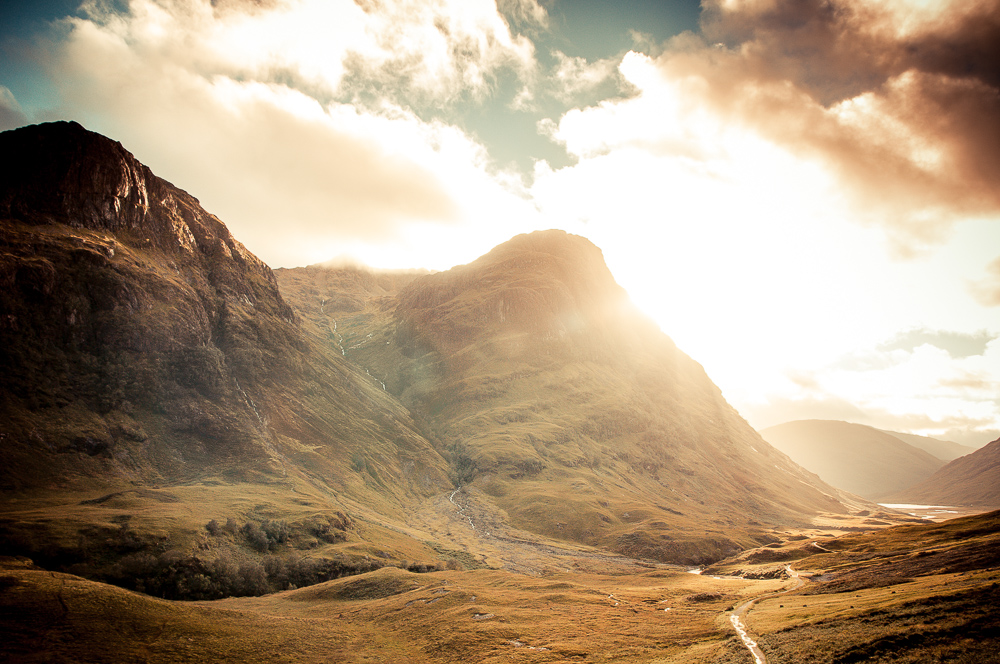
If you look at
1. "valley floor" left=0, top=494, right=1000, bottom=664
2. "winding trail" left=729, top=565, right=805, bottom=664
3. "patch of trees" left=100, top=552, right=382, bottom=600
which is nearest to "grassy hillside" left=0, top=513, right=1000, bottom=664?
"valley floor" left=0, top=494, right=1000, bottom=664

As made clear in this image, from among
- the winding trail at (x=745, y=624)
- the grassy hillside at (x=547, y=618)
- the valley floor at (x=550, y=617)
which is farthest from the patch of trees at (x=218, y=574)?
the winding trail at (x=745, y=624)

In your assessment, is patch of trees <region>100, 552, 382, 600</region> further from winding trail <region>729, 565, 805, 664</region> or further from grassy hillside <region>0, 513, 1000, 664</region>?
winding trail <region>729, 565, 805, 664</region>

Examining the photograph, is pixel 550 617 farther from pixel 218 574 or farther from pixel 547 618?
pixel 218 574

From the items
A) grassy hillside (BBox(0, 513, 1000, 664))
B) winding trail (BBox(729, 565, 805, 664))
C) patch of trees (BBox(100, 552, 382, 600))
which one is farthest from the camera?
patch of trees (BBox(100, 552, 382, 600))

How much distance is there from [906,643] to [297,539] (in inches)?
6088

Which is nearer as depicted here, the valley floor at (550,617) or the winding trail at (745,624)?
the valley floor at (550,617)

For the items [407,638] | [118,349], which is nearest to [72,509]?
[118,349]

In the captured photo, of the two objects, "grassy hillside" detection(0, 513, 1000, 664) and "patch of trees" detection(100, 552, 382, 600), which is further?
"patch of trees" detection(100, 552, 382, 600)

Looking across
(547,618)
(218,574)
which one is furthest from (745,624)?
(218,574)

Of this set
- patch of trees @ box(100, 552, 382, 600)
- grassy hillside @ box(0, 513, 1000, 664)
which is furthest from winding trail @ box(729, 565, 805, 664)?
patch of trees @ box(100, 552, 382, 600)

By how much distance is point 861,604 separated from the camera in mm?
58219

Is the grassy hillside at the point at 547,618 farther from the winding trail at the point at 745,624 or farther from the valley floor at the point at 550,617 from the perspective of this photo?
the winding trail at the point at 745,624

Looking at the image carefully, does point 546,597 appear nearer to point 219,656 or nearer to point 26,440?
point 219,656

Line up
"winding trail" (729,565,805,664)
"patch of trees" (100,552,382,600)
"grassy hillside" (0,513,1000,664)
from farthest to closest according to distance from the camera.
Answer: "patch of trees" (100,552,382,600)
"winding trail" (729,565,805,664)
"grassy hillside" (0,513,1000,664)
